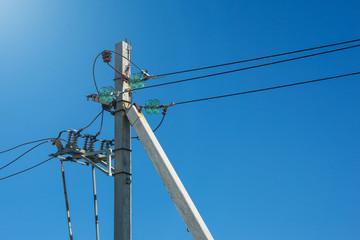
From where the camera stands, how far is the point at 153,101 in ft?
40.6

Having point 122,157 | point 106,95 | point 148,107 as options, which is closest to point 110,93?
point 106,95

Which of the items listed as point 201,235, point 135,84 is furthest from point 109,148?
point 201,235

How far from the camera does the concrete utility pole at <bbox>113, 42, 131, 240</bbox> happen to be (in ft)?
37.0

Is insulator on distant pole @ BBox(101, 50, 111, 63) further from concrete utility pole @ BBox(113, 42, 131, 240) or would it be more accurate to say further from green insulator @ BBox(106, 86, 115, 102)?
green insulator @ BBox(106, 86, 115, 102)

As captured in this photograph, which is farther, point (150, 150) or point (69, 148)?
point (69, 148)

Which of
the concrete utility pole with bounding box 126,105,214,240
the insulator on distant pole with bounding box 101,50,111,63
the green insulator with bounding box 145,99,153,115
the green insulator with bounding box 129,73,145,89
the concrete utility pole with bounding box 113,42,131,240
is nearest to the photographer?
the concrete utility pole with bounding box 126,105,214,240

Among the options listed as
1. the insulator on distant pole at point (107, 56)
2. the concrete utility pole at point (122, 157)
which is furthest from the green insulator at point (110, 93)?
the insulator on distant pole at point (107, 56)

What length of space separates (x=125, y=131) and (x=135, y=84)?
122cm

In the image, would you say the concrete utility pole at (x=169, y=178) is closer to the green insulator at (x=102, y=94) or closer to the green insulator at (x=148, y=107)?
the green insulator at (x=148, y=107)

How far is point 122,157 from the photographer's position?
11727 mm

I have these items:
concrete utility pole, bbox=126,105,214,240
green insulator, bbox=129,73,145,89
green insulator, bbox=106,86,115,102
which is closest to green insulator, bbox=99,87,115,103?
green insulator, bbox=106,86,115,102

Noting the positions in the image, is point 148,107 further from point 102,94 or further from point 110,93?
point 102,94

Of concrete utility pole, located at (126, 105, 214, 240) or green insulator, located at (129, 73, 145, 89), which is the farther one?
green insulator, located at (129, 73, 145, 89)

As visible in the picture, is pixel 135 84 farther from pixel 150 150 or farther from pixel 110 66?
pixel 150 150
